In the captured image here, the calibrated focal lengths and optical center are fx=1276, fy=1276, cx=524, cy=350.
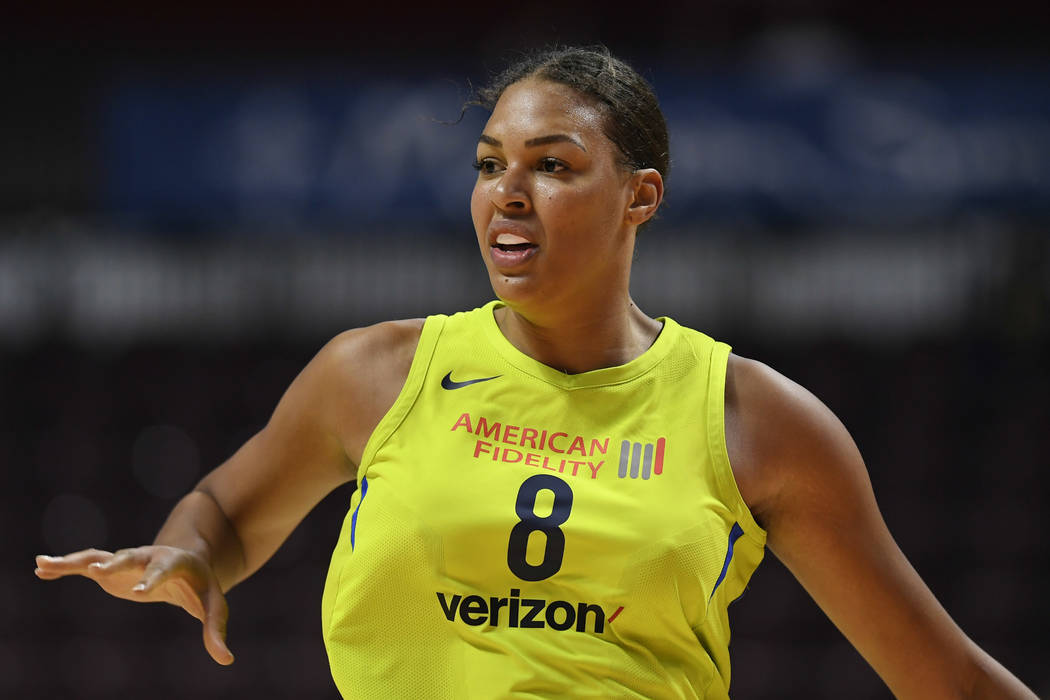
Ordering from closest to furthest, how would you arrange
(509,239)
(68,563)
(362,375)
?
(68,563), (509,239), (362,375)

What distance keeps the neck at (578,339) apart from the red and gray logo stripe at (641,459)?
0.48 ft

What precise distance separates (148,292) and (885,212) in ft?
8.89

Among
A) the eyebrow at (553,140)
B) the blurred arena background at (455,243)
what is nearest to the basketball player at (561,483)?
the eyebrow at (553,140)

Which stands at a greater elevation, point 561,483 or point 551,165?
point 551,165

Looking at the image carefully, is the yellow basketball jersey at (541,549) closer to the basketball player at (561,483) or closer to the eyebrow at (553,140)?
the basketball player at (561,483)

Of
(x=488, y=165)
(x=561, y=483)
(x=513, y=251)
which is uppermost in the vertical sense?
(x=488, y=165)

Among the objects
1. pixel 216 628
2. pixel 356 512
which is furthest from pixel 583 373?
pixel 216 628

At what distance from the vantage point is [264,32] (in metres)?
4.73

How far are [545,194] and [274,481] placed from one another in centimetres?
60

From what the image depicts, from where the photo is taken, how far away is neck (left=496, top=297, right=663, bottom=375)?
1.78 m

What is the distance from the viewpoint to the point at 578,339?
1.79m

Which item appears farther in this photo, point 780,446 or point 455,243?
point 455,243

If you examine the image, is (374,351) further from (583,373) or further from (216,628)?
(216,628)

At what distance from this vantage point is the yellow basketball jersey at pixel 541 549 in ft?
5.29
